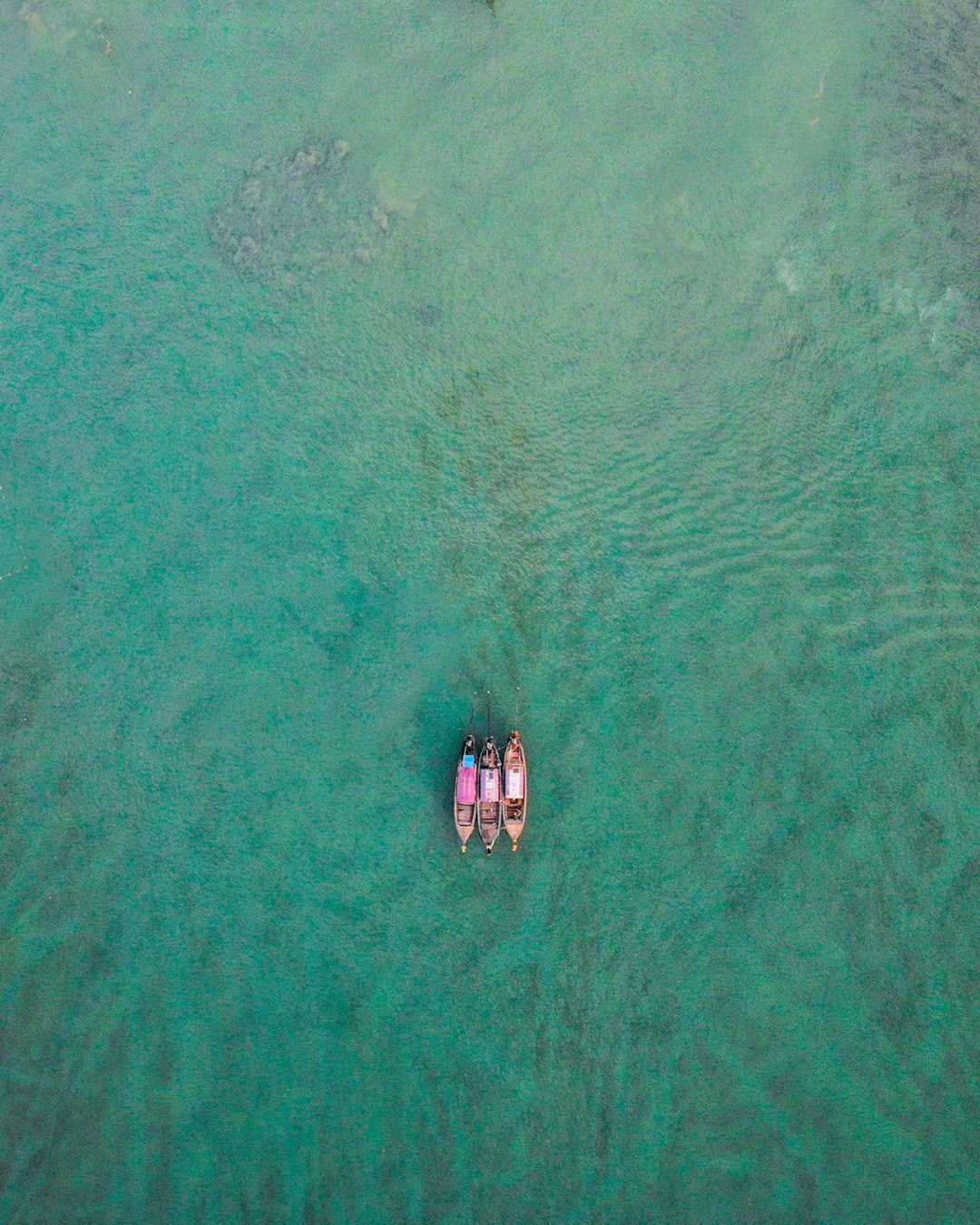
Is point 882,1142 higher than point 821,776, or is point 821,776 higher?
point 821,776

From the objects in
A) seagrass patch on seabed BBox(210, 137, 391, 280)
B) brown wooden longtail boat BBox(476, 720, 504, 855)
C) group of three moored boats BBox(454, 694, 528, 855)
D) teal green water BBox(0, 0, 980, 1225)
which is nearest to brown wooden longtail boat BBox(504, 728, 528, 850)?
group of three moored boats BBox(454, 694, 528, 855)

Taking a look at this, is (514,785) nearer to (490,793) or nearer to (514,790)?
(514,790)

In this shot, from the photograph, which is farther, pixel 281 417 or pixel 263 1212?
pixel 281 417

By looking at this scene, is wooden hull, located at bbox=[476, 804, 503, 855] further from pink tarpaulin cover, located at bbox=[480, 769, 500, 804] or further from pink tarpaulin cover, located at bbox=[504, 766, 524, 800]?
pink tarpaulin cover, located at bbox=[504, 766, 524, 800]

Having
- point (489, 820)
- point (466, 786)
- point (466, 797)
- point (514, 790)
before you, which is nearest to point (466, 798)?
point (466, 797)

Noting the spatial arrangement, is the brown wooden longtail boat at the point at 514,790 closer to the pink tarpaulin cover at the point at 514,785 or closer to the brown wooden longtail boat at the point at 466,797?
the pink tarpaulin cover at the point at 514,785

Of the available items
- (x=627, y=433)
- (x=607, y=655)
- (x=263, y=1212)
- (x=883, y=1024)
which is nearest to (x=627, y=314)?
(x=627, y=433)

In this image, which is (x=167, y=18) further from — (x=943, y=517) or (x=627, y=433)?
(x=943, y=517)
